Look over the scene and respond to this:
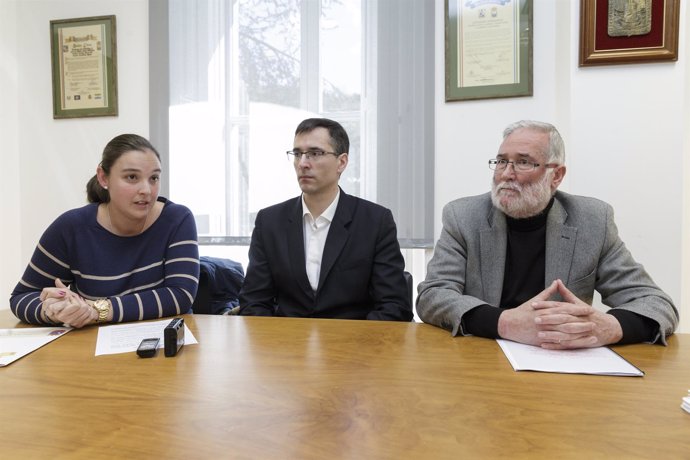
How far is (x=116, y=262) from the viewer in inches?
71.4

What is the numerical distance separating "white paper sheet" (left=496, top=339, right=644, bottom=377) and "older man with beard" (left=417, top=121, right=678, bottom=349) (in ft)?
0.77

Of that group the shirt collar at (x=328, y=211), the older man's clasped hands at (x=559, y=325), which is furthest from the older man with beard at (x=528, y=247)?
the shirt collar at (x=328, y=211)

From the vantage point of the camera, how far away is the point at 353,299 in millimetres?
2066

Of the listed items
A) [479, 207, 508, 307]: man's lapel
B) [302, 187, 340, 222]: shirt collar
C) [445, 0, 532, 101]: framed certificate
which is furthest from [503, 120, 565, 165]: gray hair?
[445, 0, 532, 101]: framed certificate

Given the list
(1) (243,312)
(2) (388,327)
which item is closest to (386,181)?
(1) (243,312)

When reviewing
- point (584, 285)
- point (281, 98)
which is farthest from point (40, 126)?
point (584, 285)

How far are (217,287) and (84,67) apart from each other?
210 cm

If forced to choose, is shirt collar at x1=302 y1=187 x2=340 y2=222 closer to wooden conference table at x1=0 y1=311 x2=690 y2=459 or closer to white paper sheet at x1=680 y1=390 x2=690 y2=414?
wooden conference table at x1=0 y1=311 x2=690 y2=459

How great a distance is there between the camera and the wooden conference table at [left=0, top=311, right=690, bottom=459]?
0.74 metres

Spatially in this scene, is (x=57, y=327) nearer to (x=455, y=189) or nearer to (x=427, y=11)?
(x=455, y=189)

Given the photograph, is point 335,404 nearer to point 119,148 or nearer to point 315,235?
point 315,235

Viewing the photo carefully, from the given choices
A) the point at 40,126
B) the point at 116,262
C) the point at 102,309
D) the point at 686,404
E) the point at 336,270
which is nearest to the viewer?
the point at 686,404

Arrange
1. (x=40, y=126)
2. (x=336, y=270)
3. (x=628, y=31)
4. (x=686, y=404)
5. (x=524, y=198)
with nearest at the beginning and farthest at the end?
1. (x=686, y=404)
2. (x=524, y=198)
3. (x=336, y=270)
4. (x=628, y=31)
5. (x=40, y=126)

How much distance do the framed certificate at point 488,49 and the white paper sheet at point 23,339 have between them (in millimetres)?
2343
